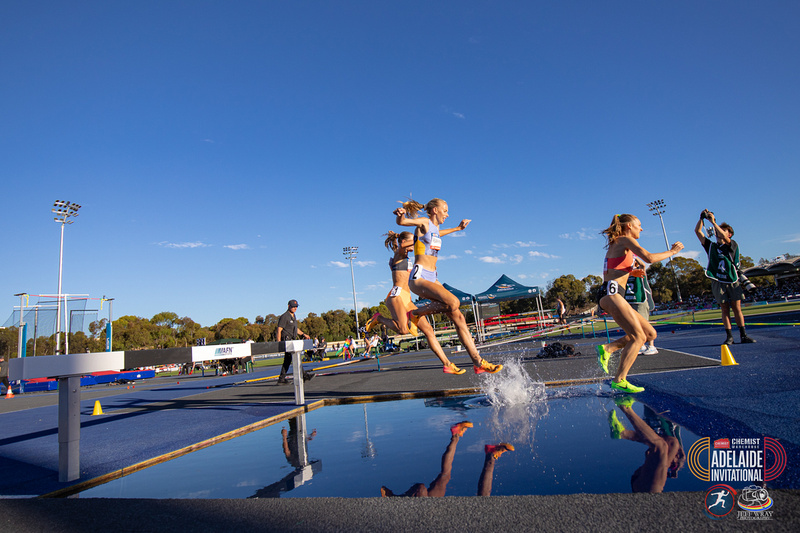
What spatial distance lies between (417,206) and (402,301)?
3.57ft

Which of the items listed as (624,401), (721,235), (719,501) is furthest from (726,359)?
(719,501)

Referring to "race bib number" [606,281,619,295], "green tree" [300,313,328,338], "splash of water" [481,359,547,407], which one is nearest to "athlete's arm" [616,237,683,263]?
"race bib number" [606,281,619,295]

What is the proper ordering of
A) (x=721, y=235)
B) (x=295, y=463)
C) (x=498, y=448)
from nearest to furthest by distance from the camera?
1. (x=498, y=448)
2. (x=295, y=463)
3. (x=721, y=235)

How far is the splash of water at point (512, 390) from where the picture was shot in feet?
16.6

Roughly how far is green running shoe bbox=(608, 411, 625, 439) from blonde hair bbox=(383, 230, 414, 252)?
9.35 ft

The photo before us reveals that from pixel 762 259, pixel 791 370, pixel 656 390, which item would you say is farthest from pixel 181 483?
pixel 762 259

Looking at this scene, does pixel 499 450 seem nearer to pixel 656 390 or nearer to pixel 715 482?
pixel 715 482

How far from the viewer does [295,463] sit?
3.25 metres

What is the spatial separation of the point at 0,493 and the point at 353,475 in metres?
2.47

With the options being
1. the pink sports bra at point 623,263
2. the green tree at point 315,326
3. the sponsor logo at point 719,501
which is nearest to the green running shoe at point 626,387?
the pink sports bra at point 623,263

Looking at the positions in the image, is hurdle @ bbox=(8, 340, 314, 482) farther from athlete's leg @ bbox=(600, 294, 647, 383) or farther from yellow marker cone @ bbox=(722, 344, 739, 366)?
yellow marker cone @ bbox=(722, 344, 739, 366)

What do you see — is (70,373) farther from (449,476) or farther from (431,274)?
(431,274)

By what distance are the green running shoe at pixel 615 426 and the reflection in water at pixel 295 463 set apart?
2.18 meters

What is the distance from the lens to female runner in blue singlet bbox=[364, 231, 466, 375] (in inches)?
189
